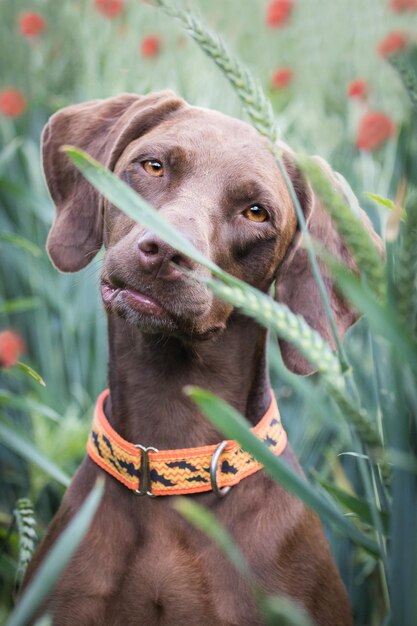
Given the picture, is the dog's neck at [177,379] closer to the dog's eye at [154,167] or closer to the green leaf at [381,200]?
the dog's eye at [154,167]

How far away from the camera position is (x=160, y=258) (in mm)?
2033

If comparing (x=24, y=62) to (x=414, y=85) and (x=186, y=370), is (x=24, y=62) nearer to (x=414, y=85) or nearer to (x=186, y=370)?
(x=186, y=370)

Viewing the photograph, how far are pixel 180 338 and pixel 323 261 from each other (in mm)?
430

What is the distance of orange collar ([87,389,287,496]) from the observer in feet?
7.39

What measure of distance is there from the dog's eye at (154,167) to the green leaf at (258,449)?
1.22m

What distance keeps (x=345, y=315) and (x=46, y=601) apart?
110 cm

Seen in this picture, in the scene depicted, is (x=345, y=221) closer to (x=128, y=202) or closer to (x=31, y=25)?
(x=128, y=202)

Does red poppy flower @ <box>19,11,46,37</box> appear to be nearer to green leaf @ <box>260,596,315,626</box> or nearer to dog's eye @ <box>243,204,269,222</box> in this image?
dog's eye @ <box>243,204,269,222</box>

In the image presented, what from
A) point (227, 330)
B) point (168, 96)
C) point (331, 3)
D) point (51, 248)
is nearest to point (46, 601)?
point (227, 330)

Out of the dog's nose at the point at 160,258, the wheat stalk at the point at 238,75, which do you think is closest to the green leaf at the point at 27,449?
the dog's nose at the point at 160,258

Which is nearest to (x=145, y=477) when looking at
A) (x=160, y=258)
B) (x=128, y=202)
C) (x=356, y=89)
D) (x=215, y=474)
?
(x=215, y=474)

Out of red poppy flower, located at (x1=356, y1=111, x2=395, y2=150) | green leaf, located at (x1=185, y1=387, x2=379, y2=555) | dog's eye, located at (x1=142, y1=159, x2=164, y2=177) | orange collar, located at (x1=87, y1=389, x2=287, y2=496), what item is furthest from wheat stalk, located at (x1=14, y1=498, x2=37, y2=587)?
red poppy flower, located at (x1=356, y1=111, x2=395, y2=150)

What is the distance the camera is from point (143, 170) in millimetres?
2484

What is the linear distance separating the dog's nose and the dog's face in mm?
24
